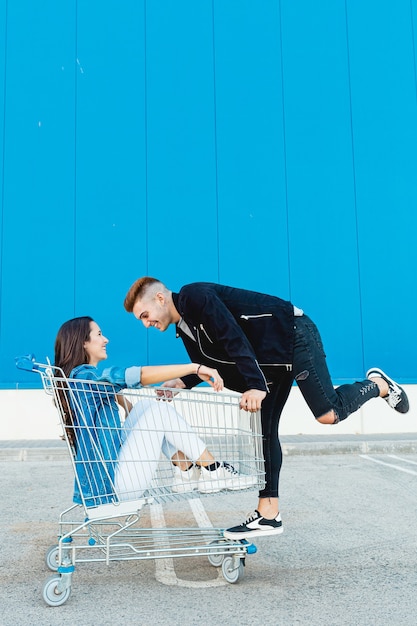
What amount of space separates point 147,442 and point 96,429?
25 cm

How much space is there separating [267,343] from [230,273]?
23.8 ft

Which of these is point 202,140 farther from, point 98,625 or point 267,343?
point 98,625

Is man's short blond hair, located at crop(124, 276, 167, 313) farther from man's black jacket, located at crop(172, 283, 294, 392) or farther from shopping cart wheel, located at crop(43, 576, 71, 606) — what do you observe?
shopping cart wheel, located at crop(43, 576, 71, 606)

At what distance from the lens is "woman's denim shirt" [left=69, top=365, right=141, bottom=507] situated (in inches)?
112

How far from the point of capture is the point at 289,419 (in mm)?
9953

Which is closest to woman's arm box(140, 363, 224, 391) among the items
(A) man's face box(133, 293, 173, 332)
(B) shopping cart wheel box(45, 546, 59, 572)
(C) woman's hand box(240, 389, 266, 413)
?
(C) woman's hand box(240, 389, 266, 413)

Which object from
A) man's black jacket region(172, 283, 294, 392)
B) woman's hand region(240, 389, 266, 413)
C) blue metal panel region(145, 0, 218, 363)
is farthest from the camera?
blue metal panel region(145, 0, 218, 363)

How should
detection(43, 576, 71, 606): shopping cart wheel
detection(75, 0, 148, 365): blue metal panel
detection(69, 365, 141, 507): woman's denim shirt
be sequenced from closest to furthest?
detection(43, 576, 71, 606): shopping cart wheel < detection(69, 365, 141, 507): woman's denim shirt < detection(75, 0, 148, 365): blue metal panel

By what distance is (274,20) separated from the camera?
10992 mm

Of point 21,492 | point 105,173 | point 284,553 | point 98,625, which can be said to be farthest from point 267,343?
point 105,173

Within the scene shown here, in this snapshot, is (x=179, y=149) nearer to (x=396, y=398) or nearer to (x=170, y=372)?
(x=396, y=398)

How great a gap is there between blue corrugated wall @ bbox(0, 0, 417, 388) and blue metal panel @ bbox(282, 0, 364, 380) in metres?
0.03

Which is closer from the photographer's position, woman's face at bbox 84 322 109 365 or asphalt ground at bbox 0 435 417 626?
asphalt ground at bbox 0 435 417 626

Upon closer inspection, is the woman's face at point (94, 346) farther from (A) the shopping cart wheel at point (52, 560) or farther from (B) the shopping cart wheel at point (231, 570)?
(B) the shopping cart wheel at point (231, 570)
